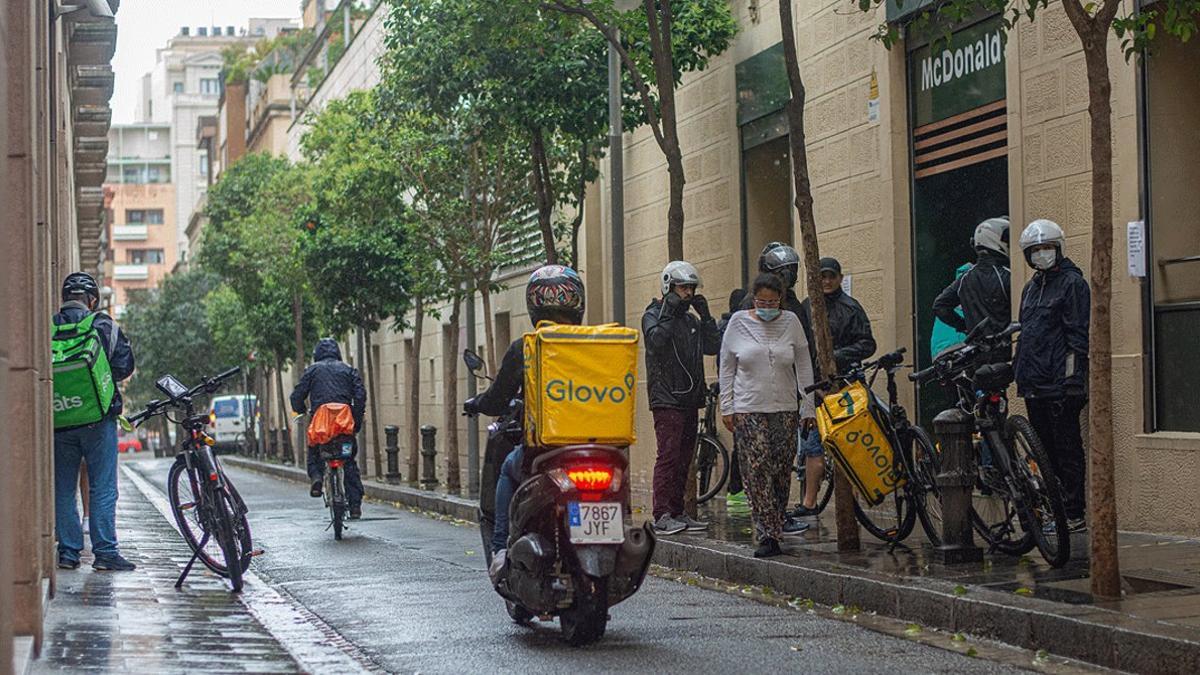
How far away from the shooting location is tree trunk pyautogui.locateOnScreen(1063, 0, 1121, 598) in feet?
27.0

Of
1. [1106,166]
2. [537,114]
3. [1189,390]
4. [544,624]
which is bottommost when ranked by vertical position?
[544,624]

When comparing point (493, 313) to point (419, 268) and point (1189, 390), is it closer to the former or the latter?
point (419, 268)

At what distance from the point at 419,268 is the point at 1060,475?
51.7 ft

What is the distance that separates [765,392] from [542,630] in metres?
2.56

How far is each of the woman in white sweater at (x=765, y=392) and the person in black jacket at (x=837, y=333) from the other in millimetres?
1707

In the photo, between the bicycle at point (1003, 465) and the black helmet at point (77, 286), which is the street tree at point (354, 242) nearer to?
the black helmet at point (77, 286)

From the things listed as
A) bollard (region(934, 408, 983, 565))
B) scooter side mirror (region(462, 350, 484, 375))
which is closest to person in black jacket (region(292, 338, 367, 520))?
scooter side mirror (region(462, 350, 484, 375))

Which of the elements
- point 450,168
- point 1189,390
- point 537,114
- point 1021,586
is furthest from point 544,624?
point 450,168

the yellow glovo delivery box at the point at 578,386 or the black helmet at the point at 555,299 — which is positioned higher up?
the black helmet at the point at 555,299

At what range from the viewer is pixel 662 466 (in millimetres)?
12852

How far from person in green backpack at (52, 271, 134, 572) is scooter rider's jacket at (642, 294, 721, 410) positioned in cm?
359

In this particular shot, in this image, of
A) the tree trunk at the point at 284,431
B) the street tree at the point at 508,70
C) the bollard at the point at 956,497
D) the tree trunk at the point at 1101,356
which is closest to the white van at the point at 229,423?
the tree trunk at the point at 284,431

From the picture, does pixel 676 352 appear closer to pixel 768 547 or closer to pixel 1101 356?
pixel 768 547

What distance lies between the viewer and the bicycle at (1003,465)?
30.9 feet
